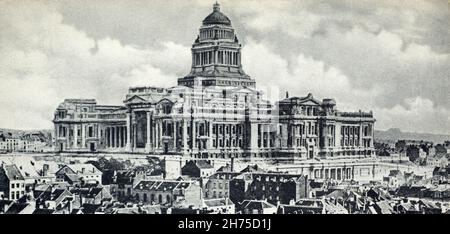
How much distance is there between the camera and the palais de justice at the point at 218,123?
11.9 meters

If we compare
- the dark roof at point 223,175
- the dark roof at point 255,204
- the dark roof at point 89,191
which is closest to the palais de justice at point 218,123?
the dark roof at point 223,175

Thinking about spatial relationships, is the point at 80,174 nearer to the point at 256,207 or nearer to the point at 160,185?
the point at 160,185

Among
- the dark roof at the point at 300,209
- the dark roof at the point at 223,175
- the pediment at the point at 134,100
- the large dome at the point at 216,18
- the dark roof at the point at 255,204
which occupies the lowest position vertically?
the dark roof at the point at 300,209

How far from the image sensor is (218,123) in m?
12.0

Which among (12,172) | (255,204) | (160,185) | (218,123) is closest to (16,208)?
(12,172)

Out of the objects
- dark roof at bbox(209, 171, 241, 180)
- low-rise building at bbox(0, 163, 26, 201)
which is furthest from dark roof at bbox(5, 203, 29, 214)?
dark roof at bbox(209, 171, 241, 180)

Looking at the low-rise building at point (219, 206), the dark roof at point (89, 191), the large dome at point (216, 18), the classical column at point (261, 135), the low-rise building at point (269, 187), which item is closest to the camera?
the low-rise building at point (219, 206)

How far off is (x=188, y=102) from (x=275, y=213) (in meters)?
2.27

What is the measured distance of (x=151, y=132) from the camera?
12297mm

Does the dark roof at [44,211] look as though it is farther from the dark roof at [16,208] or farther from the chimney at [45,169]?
the chimney at [45,169]

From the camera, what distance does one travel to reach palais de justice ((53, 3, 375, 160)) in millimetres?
11922
